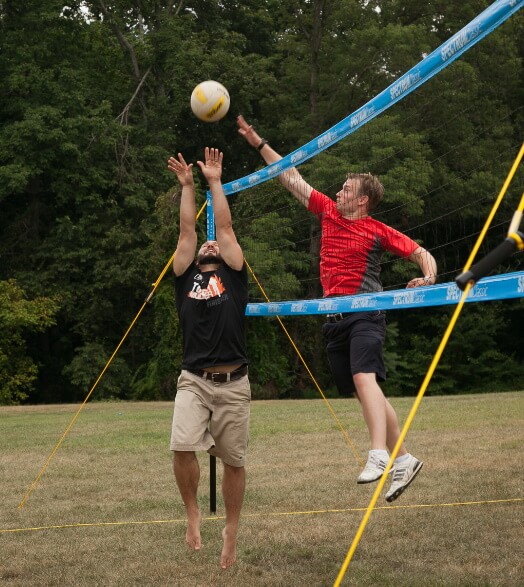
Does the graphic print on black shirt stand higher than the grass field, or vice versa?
the graphic print on black shirt

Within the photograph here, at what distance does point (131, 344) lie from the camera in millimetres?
32375

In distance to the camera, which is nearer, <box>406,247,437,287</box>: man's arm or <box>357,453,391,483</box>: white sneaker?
<box>357,453,391,483</box>: white sneaker

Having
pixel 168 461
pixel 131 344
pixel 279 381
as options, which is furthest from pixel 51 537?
pixel 131 344

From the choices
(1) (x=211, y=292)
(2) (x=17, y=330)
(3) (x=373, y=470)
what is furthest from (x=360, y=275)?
(2) (x=17, y=330)

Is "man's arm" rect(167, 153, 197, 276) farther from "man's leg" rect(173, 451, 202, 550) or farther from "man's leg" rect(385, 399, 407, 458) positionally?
"man's leg" rect(385, 399, 407, 458)

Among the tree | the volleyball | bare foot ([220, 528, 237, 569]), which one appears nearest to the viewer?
bare foot ([220, 528, 237, 569])

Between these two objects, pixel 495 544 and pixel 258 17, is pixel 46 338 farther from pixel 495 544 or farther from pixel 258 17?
pixel 495 544

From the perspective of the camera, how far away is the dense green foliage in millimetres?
29891

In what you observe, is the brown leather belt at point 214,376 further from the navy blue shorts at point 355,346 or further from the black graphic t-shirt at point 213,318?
the navy blue shorts at point 355,346

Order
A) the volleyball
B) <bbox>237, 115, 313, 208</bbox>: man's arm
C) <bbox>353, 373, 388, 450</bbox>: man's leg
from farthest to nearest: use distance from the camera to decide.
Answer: the volleyball, <bbox>237, 115, 313, 208</bbox>: man's arm, <bbox>353, 373, 388, 450</bbox>: man's leg

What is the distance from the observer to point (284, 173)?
6.68 m

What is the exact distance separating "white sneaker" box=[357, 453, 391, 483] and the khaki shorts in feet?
3.29

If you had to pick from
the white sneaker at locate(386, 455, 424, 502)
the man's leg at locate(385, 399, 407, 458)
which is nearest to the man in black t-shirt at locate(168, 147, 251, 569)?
the man's leg at locate(385, 399, 407, 458)

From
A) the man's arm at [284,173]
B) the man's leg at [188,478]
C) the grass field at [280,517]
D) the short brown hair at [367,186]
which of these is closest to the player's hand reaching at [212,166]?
Answer: the man's arm at [284,173]
